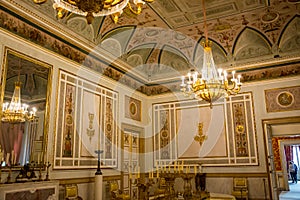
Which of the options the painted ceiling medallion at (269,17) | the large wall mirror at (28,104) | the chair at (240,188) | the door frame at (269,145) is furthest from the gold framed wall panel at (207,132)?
the large wall mirror at (28,104)

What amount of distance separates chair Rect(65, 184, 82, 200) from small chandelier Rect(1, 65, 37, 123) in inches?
69.7

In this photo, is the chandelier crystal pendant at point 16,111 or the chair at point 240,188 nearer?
the chandelier crystal pendant at point 16,111

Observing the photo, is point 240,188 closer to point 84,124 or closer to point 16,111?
point 84,124

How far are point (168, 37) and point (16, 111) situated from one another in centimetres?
492

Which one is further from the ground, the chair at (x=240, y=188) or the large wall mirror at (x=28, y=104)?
the large wall mirror at (x=28, y=104)

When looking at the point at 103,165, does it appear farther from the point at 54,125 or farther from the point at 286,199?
the point at 286,199

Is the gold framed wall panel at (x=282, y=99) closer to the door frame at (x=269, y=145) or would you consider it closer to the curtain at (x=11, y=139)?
the door frame at (x=269, y=145)

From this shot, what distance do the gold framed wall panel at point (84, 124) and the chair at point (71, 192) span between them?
453 millimetres

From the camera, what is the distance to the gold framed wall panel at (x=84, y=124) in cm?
630

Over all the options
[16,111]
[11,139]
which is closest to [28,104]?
[16,111]

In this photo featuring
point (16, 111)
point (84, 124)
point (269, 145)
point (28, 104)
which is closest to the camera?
point (16, 111)

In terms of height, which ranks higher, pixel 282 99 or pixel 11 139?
pixel 282 99

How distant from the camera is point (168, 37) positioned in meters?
8.40

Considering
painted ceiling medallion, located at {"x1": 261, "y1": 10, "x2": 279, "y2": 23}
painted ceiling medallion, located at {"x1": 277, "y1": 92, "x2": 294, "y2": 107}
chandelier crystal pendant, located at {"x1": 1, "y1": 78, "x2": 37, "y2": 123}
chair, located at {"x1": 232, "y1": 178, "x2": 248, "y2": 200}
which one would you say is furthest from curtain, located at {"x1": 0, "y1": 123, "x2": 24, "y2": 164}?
painted ceiling medallion, located at {"x1": 277, "y1": 92, "x2": 294, "y2": 107}
